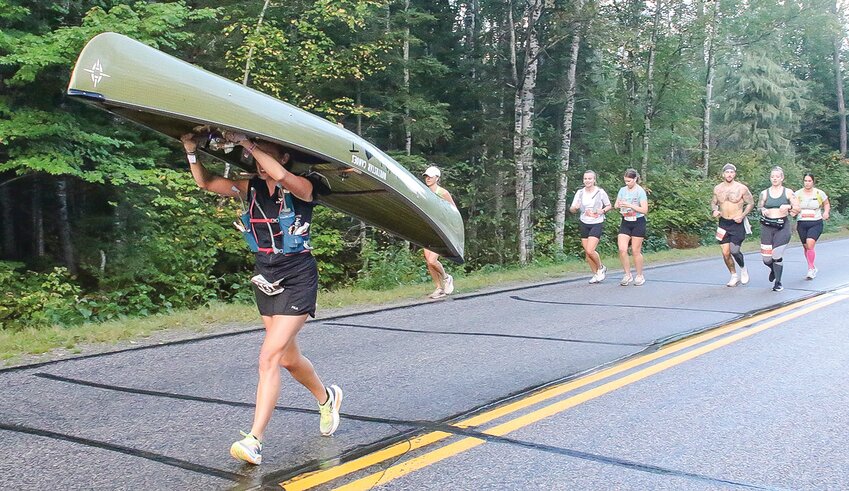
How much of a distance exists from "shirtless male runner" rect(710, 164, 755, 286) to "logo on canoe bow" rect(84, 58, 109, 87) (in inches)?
418

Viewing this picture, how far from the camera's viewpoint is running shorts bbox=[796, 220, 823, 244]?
13.1 metres

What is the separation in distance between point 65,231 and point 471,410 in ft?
39.5

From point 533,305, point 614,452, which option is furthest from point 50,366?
point 533,305

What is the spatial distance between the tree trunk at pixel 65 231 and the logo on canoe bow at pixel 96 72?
11.8 meters

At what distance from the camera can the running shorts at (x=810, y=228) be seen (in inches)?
515

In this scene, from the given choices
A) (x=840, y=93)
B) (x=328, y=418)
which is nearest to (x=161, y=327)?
(x=328, y=418)

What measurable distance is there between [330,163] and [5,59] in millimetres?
8519

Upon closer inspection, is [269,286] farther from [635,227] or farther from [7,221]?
[7,221]

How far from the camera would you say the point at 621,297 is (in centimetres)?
1098

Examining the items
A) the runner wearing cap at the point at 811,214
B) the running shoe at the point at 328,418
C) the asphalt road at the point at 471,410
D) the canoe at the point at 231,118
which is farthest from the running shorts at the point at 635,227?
the running shoe at the point at 328,418

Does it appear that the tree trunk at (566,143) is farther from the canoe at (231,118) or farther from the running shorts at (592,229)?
the canoe at (231,118)

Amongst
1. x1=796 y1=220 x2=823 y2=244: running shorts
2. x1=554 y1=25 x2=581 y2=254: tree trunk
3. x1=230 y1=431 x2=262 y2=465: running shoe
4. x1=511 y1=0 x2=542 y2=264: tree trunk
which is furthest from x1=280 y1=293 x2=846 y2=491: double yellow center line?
x1=554 y1=25 x2=581 y2=254: tree trunk

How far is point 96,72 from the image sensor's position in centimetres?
357

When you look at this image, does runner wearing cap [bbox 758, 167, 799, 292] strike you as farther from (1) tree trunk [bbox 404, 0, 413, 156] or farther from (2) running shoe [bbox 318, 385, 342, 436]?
(2) running shoe [bbox 318, 385, 342, 436]
